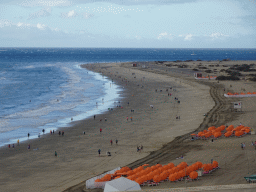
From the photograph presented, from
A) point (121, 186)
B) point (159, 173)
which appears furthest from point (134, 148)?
point (121, 186)

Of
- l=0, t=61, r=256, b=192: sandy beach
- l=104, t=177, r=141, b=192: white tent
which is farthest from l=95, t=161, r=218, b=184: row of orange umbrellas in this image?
l=104, t=177, r=141, b=192: white tent

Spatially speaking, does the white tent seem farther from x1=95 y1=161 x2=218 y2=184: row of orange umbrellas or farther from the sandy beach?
the sandy beach

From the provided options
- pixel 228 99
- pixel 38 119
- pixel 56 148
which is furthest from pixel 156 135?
pixel 228 99

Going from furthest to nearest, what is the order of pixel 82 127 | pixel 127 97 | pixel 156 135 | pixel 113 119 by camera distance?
pixel 127 97
pixel 113 119
pixel 82 127
pixel 156 135

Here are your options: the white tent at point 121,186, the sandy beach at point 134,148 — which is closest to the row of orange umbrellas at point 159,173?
the sandy beach at point 134,148

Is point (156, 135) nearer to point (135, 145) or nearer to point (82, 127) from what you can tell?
point (135, 145)

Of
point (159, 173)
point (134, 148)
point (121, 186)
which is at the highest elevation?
point (121, 186)

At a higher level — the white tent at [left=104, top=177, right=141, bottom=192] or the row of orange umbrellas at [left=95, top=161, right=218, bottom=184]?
the white tent at [left=104, top=177, right=141, bottom=192]

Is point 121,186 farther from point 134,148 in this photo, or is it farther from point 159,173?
point 134,148

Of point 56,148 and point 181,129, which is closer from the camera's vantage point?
point 56,148
